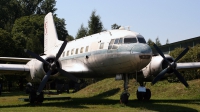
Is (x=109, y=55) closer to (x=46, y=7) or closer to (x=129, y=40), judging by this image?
(x=129, y=40)

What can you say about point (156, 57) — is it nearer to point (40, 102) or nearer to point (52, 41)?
point (40, 102)

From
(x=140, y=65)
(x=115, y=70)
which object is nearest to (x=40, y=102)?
(x=115, y=70)

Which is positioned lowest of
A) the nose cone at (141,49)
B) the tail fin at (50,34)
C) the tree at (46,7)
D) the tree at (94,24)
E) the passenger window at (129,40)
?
the nose cone at (141,49)

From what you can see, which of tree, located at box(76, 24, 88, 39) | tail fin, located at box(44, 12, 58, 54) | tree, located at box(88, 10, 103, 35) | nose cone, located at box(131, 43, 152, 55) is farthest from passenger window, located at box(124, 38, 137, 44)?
tree, located at box(76, 24, 88, 39)

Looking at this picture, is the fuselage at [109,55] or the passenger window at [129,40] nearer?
the fuselage at [109,55]

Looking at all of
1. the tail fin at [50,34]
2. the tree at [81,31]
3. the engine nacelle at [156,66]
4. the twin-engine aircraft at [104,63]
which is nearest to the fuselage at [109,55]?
the twin-engine aircraft at [104,63]

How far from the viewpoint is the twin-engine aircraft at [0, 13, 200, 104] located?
16656mm

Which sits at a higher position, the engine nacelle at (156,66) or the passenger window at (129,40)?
the passenger window at (129,40)

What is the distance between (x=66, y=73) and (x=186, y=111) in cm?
731

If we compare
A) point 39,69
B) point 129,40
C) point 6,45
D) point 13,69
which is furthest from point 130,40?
point 6,45

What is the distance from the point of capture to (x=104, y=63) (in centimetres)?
1806

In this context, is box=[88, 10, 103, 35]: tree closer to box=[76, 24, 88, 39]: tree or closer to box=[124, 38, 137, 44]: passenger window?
box=[76, 24, 88, 39]: tree

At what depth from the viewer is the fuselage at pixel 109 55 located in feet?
53.6

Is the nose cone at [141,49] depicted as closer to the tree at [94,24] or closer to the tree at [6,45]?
the tree at [6,45]
